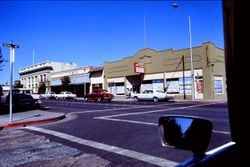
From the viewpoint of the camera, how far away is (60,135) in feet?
29.4

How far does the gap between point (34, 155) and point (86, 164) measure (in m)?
1.57

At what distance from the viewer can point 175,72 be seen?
116ft

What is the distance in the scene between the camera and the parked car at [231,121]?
4.65 feet

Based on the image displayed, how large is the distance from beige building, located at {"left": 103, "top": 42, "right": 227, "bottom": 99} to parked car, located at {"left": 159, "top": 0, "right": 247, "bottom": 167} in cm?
3129

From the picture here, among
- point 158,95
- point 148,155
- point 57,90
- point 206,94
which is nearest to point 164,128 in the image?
point 148,155

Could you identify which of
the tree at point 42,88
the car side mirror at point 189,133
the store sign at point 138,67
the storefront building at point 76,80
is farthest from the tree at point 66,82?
the car side mirror at point 189,133

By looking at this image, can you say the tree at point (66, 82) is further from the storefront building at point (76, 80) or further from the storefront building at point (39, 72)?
the storefront building at point (39, 72)

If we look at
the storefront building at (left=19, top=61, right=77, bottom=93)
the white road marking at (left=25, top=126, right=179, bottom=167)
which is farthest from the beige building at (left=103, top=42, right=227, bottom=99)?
the storefront building at (left=19, top=61, right=77, bottom=93)

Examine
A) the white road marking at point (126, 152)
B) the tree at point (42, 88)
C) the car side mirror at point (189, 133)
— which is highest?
Answer: the tree at point (42, 88)

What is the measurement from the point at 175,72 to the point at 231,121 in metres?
34.5

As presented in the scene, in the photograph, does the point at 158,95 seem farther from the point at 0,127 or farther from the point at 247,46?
the point at 247,46

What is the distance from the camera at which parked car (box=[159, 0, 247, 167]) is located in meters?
1.42

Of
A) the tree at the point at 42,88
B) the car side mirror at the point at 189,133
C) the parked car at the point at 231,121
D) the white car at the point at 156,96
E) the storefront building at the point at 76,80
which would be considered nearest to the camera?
the parked car at the point at 231,121

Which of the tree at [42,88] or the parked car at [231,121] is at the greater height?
the tree at [42,88]
